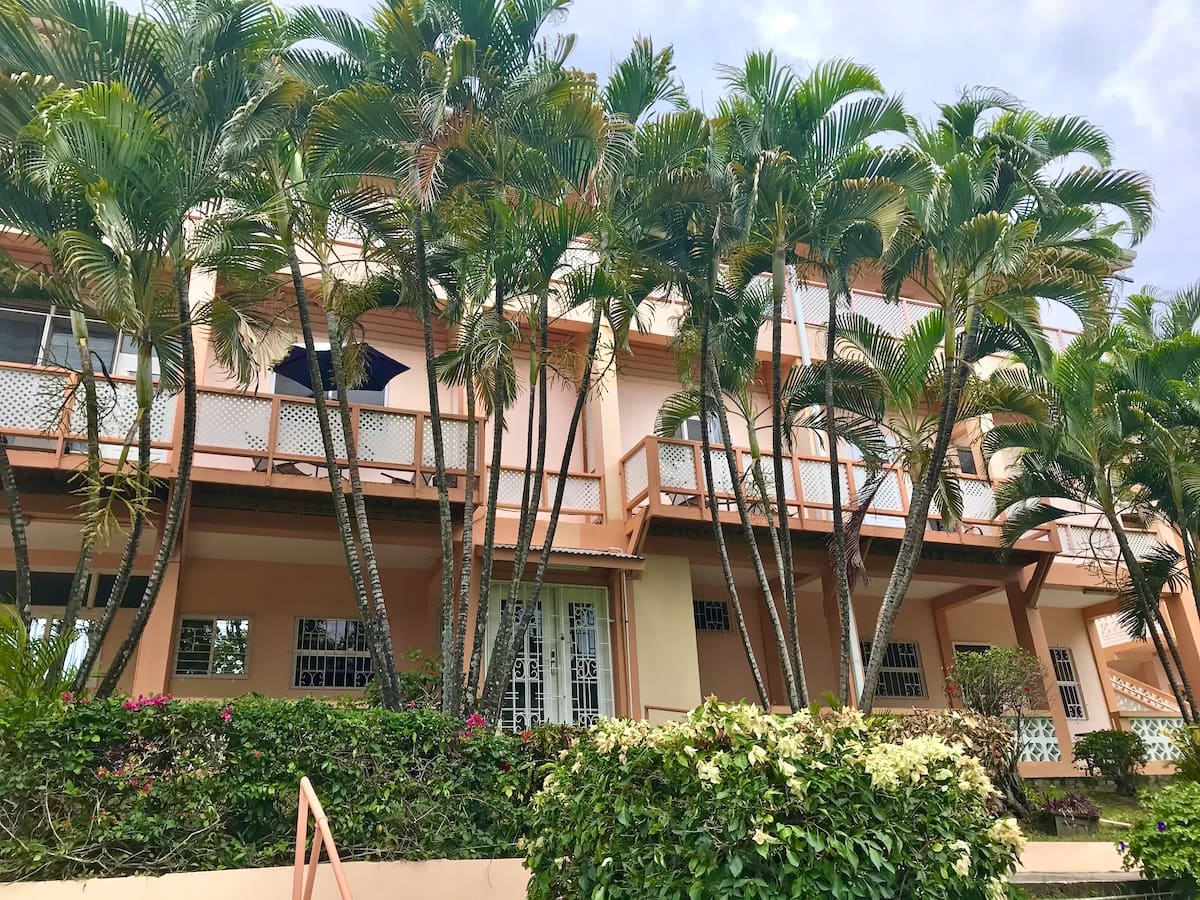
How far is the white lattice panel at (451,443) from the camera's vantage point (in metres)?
11.9

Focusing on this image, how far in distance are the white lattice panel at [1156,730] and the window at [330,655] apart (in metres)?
13.2

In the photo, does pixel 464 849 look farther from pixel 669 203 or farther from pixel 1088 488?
pixel 1088 488

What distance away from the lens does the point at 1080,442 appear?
13.1 m

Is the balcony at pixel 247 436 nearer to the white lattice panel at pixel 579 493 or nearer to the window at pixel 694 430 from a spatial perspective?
the white lattice panel at pixel 579 493

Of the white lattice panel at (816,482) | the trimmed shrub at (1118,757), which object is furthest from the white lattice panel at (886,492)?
the trimmed shrub at (1118,757)

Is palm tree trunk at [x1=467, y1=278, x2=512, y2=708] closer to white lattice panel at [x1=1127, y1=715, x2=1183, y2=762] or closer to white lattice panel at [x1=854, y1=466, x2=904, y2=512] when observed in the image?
white lattice panel at [x1=854, y1=466, x2=904, y2=512]

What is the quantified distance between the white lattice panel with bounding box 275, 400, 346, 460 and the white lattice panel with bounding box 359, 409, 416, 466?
36cm

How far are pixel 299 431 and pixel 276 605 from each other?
3118mm

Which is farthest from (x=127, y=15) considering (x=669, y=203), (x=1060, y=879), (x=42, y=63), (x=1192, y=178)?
(x=1192, y=178)

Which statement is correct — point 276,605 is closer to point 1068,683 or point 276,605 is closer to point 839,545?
point 839,545

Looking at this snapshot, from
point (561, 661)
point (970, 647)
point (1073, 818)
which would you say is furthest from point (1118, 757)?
point (561, 661)

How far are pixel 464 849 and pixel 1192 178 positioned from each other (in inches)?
668

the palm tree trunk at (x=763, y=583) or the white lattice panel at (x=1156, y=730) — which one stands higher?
the palm tree trunk at (x=763, y=583)

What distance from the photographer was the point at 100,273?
24.9ft
